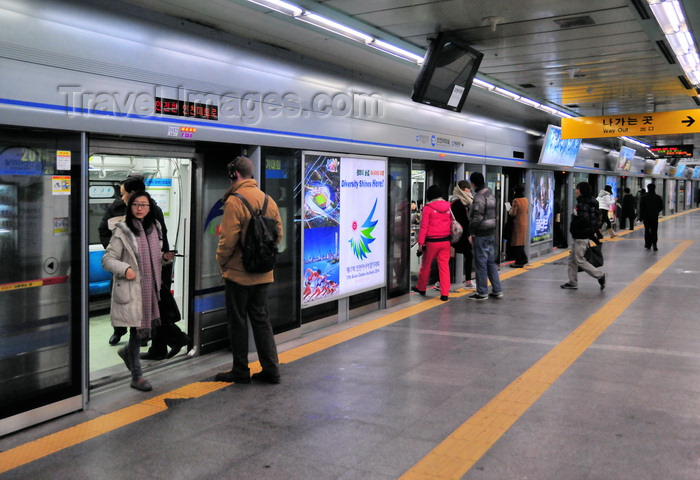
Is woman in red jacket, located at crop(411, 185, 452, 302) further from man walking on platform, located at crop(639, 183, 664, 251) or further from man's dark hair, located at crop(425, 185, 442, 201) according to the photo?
man walking on platform, located at crop(639, 183, 664, 251)

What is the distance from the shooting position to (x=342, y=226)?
267 inches

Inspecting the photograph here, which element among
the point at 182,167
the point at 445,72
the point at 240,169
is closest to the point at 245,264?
the point at 240,169

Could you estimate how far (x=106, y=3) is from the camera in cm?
418

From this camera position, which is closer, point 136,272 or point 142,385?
point 136,272

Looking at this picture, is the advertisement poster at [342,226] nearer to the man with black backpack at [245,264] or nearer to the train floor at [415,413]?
the train floor at [415,413]

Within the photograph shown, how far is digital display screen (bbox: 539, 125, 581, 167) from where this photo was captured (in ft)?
40.8

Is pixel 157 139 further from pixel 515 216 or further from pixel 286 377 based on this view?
pixel 515 216

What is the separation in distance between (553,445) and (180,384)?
272 cm

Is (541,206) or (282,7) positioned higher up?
(282,7)

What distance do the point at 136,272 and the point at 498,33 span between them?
4.08m

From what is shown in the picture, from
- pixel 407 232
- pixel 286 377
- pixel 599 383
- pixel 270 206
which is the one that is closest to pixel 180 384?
pixel 286 377

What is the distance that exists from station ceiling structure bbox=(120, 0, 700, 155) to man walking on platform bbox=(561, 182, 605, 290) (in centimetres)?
164

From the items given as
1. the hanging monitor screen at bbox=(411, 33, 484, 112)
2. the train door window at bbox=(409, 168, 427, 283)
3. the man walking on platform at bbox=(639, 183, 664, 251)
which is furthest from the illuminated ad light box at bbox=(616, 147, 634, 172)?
the hanging monitor screen at bbox=(411, 33, 484, 112)

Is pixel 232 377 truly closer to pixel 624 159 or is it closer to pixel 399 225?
pixel 399 225
